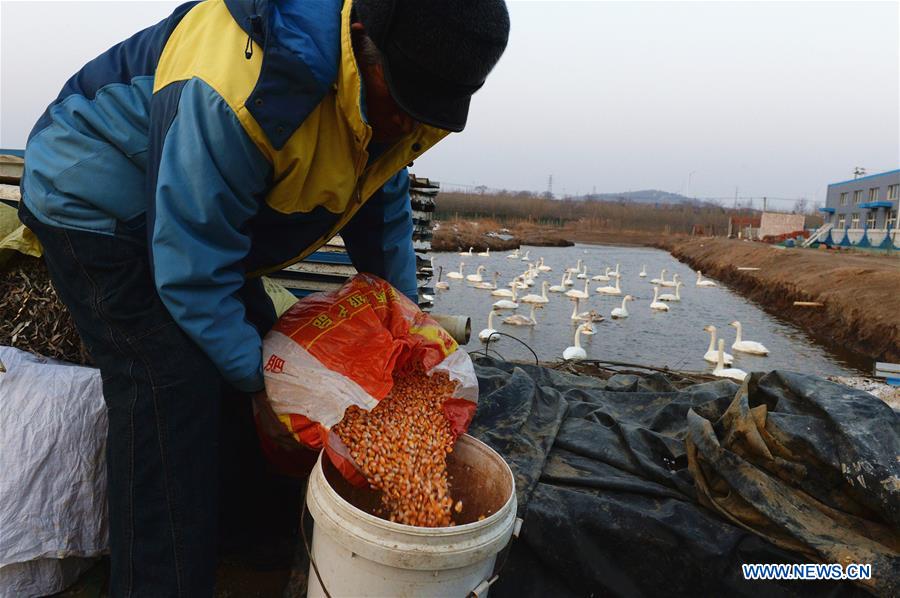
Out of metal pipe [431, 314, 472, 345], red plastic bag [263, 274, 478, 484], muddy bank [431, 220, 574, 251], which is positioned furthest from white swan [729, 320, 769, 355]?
muddy bank [431, 220, 574, 251]

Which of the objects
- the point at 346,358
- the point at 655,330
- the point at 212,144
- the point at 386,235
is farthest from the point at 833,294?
the point at 212,144

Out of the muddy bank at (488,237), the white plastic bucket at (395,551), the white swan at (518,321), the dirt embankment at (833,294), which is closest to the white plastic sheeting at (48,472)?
the white plastic bucket at (395,551)

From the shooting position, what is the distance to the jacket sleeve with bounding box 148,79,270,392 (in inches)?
59.8

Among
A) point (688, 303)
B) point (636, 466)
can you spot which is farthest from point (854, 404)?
point (688, 303)

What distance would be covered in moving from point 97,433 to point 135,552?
466 millimetres

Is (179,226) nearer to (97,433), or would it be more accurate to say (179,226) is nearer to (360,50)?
(360,50)

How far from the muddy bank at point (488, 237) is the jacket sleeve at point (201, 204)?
2100 centimetres

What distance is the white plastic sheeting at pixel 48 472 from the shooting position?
186 centimetres

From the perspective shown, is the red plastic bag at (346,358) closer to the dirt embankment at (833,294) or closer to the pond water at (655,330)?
the pond water at (655,330)

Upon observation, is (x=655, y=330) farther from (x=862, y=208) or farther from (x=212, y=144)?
(x=862, y=208)

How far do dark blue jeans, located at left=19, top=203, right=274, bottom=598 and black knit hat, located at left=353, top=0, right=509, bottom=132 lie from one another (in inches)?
32.8

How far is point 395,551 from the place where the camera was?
4.96 feet

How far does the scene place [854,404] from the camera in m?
2.22

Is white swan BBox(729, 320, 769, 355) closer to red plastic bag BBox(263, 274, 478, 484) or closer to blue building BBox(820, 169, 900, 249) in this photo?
red plastic bag BBox(263, 274, 478, 484)
